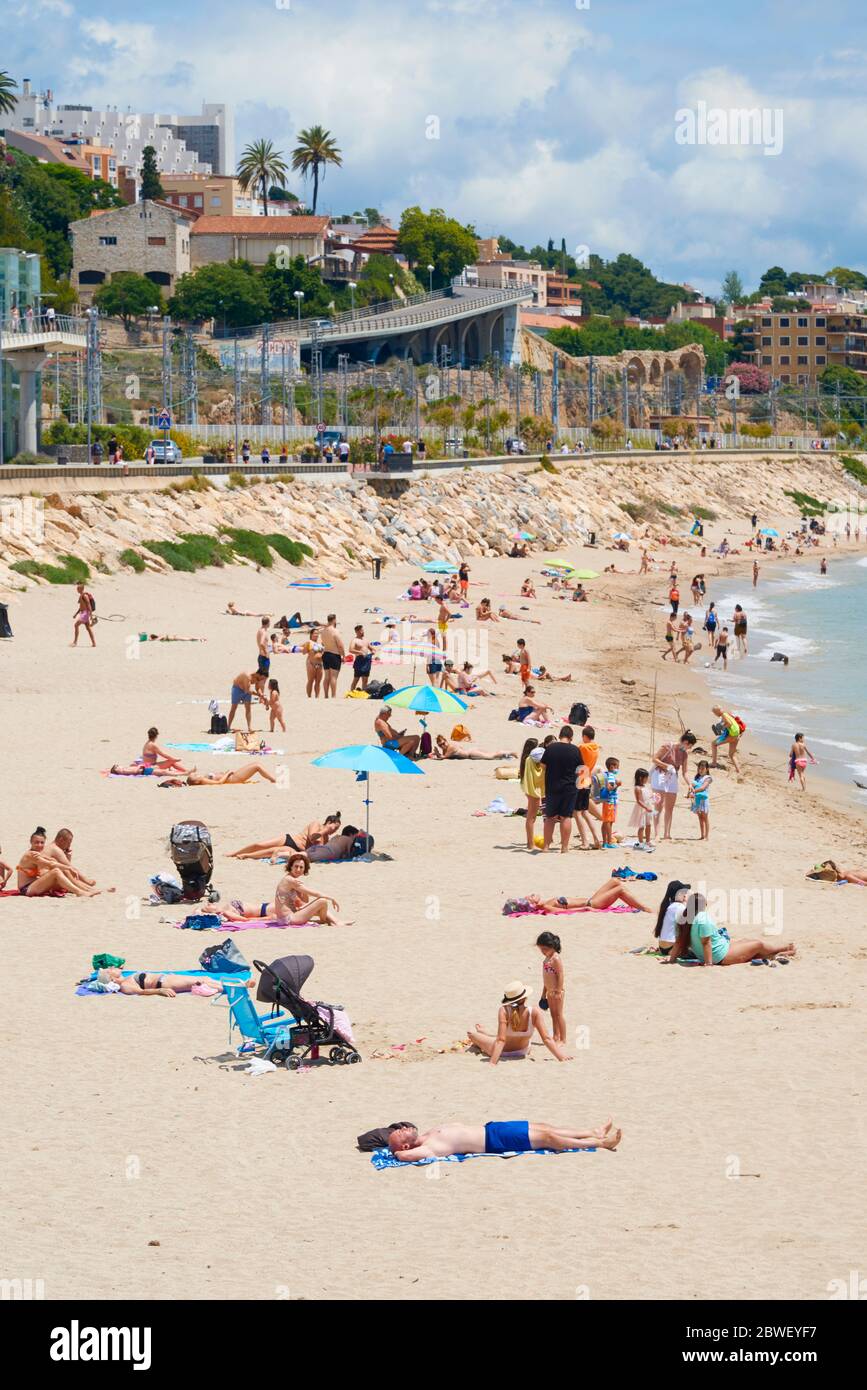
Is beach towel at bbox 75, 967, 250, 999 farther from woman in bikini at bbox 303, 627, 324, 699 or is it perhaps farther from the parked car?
the parked car

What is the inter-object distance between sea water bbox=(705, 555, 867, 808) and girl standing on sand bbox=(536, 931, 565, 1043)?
10991mm

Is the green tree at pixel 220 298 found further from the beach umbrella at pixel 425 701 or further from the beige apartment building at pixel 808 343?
the beach umbrella at pixel 425 701

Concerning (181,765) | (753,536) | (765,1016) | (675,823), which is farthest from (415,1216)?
(753,536)

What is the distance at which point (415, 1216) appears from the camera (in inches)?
328

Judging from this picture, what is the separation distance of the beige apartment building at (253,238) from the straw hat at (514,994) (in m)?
104

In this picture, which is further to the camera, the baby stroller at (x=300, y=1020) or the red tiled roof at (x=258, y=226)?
the red tiled roof at (x=258, y=226)

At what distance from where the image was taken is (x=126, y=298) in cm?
9725

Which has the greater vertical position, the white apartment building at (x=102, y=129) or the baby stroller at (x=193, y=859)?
the white apartment building at (x=102, y=129)

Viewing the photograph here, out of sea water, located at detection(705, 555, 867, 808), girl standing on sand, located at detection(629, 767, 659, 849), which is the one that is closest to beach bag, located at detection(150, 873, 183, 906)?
girl standing on sand, located at detection(629, 767, 659, 849)

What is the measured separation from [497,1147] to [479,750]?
40.1 ft

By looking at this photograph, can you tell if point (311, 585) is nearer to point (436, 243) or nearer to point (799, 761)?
point (799, 761)

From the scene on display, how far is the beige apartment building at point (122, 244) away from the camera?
104 meters

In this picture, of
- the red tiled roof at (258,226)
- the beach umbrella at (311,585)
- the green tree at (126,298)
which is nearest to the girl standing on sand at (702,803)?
the beach umbrella at (311,585)

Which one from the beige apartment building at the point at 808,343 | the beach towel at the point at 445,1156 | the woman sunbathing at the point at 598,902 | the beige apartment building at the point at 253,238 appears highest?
the beige apartment building at the point at 253,238
